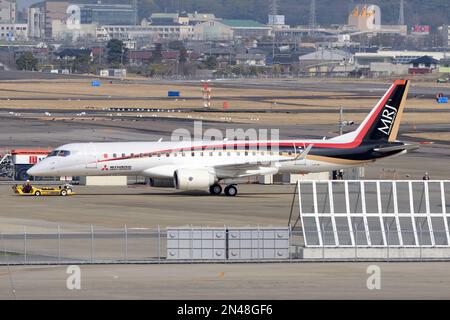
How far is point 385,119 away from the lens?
88438 mm

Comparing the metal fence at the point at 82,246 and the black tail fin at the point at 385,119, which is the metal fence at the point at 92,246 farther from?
the black tail fin at the point at 385,119

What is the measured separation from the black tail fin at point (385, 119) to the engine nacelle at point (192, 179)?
1074 centimetres

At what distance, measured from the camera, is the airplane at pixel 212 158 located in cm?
8475

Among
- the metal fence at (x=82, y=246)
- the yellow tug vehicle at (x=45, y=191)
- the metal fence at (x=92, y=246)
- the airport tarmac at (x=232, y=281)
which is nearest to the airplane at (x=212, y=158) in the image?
the yellow tug vehicle at (x=45, y=191)

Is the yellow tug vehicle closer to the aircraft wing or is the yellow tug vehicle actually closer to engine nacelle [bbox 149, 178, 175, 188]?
engine nacelle [bbox 149, 178, 175, 188]

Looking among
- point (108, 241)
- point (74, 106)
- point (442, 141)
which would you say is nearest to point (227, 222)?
point (108, 241)

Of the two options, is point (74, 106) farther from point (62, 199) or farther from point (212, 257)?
point (212, 257)

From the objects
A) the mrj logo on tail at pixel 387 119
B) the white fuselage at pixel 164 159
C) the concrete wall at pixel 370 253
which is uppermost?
the mrj logo on tail at pixel 387 119

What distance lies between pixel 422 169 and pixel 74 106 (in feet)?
307

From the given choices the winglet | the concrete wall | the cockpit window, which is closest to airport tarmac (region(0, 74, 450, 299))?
the concrete wall

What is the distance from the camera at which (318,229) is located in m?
55.1

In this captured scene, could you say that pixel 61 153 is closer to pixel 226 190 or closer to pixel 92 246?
pixel 226 190

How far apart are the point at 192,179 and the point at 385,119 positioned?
1435cm

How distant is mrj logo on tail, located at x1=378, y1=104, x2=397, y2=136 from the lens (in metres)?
88.1
